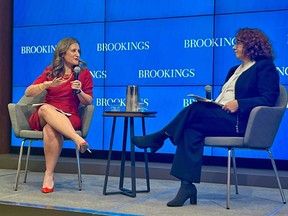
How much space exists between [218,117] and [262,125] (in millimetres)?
289

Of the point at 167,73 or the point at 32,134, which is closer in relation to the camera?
the point at 32,134

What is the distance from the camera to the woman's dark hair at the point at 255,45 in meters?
3.15

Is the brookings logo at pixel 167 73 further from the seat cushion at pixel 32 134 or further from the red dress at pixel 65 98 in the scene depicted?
the seat cushion at pixel 32 134

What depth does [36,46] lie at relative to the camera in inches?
206

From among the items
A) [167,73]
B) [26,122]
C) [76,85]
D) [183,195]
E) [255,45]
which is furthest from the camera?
[167,73]

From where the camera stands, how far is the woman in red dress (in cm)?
346

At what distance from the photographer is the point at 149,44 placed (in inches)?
187

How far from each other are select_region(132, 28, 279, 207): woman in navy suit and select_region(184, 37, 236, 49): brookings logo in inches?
48.1

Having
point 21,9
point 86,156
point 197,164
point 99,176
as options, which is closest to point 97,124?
point 86,156

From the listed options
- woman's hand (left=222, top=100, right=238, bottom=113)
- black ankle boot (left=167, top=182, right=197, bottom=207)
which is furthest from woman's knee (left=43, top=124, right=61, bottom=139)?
woman's hand (left=222, top=100, right=238, bottom=113)

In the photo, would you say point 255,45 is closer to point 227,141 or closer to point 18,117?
point 227,141

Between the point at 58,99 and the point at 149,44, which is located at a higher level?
the point at 149,44

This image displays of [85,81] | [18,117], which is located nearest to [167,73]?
[85,81]

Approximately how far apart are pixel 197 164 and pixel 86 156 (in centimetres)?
227
